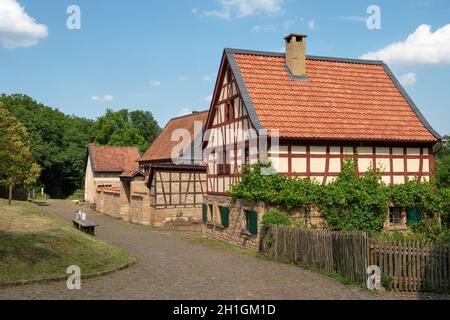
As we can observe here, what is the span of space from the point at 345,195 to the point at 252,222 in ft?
12.9

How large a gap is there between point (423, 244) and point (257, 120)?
8836 millimetres

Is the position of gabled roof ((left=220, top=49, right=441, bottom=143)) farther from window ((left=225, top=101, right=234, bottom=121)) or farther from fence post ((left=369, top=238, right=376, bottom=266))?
fence post ((left=369, top=238, right=376, bottom=266))

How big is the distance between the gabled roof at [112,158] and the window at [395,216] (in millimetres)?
39554

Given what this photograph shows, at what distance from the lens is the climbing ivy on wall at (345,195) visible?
61.2 feet

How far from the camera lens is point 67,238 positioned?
1864 cm

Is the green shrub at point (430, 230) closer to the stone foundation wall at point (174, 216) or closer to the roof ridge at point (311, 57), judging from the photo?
the roof ridge at point (311, 57)

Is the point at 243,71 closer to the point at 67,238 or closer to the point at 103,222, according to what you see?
the point at 67,238

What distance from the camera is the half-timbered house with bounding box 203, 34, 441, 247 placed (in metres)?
19.6

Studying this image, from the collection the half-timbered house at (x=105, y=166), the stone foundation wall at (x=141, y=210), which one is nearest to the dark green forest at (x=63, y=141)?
the half-timbered house at (x=105, y=166)

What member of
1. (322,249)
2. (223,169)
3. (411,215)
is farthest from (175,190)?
(322,249)

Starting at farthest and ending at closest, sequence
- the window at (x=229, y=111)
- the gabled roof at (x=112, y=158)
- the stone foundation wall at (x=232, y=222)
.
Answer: the gabled roof at (x=112, y=158) < the window at (x=229, y=111) < the stone foundation wall at (x=232, y=222)

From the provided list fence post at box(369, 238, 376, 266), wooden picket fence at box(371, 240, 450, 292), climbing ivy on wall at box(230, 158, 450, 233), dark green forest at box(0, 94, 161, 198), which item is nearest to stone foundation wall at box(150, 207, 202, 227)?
climbing ivy on wall at box(230, 158, 450, 233)

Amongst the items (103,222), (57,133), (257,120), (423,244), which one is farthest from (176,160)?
(57,133)

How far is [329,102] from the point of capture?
21.9m
